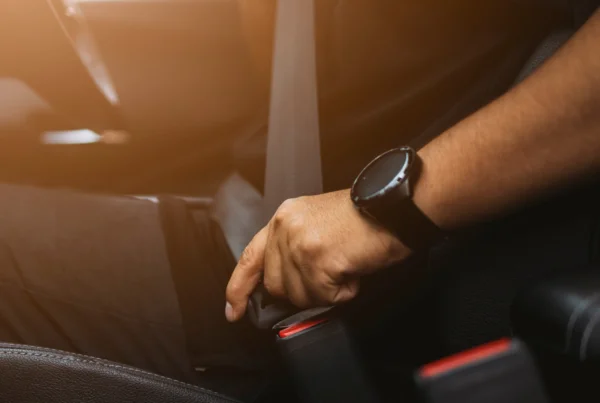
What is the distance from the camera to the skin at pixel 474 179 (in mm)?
554

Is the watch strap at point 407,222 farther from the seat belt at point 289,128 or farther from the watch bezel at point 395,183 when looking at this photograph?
the seat belt at point 289,128

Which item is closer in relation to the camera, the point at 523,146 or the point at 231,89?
the point at 523,146

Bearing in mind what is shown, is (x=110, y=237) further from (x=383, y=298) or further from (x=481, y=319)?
(x=481, y=319)

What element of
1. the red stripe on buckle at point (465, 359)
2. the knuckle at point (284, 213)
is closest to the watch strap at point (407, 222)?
the knuckle at point (284, 213)

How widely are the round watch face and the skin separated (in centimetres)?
3

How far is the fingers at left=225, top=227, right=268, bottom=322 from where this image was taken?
2.38 feet

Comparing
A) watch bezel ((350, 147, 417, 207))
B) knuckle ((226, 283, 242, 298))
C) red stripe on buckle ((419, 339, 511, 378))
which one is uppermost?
watch bezel ((350, 147, 417, 207))

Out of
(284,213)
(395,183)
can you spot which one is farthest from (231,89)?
(395,183)

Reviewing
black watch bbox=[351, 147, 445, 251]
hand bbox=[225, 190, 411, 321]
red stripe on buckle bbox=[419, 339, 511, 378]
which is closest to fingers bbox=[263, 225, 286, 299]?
hand bbox=[225, 190, 411, 321]

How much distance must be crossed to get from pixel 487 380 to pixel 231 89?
63cm

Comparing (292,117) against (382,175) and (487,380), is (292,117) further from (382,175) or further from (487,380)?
(487,380)

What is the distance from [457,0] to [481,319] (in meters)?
0.44

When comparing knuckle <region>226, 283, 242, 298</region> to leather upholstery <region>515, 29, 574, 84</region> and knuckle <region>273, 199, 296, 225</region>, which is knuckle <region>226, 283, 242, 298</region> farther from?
leather upholstery <region>515, 29, 574, 84</region>

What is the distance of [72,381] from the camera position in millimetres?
592
